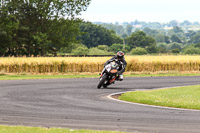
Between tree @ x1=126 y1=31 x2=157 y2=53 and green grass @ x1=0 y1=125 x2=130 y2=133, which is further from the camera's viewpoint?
A: tree @ x1=126 y1=31 x2=157 y2=53

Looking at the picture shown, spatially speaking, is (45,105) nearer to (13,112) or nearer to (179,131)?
(13,112)

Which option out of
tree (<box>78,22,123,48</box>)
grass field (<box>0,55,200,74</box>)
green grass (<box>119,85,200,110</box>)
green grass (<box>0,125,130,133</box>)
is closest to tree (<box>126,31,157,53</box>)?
tree (<box>78,22,123,48</box>)

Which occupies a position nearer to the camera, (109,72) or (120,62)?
(109,72)

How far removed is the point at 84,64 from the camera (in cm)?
3534

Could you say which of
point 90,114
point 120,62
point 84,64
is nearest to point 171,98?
point 120,62

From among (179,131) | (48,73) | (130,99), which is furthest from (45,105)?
(48,73)

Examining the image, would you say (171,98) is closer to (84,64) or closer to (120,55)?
(120,55)

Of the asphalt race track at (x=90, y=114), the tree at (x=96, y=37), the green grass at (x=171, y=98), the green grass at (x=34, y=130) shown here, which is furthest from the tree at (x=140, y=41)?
the green grass at (x=34, y=130)

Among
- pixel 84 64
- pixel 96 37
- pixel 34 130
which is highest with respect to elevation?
pixel 96 37

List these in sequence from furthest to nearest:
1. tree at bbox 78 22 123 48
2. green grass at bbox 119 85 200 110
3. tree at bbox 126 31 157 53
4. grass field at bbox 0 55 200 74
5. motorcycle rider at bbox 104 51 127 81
A: tree at bbox 126 31 157 53
tree at bbox 78 22 123 48
grass field at bbox 0 55 200 74
motorcycle rider at bbox 104 51 127 81
green grass at bbox 119 85 200 110

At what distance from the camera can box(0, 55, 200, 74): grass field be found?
34.3m

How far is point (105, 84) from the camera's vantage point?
22.0 metres

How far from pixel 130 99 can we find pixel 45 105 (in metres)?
3.81

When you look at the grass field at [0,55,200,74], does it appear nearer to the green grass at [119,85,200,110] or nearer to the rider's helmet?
the rider's helmet
